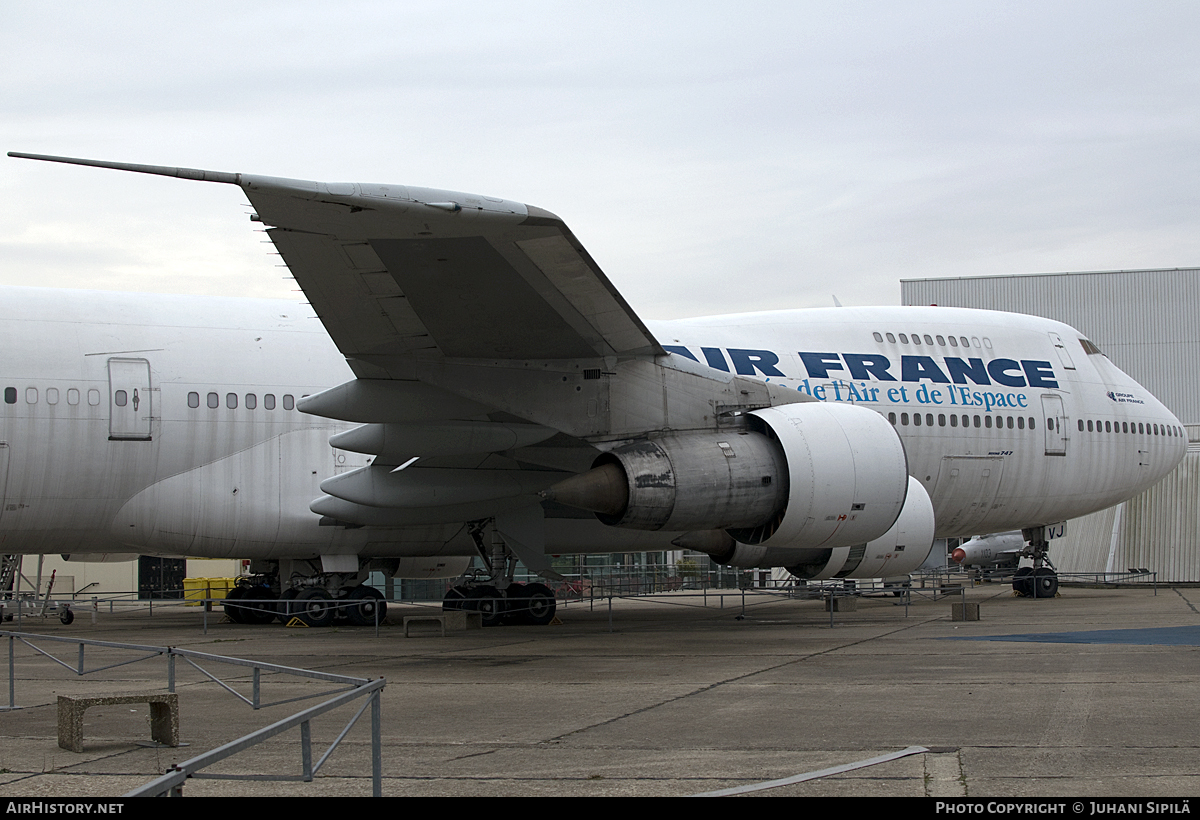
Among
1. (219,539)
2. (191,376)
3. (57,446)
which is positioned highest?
(191,376)

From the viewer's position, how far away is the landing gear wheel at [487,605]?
1736cm

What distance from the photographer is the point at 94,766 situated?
6371 millimetres

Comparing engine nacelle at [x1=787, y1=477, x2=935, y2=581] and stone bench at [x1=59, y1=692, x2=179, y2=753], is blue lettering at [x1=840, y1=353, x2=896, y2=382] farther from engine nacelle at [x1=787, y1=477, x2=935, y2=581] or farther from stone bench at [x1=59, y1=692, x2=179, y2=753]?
stone bench at [x1=59, y1=692, x2=179, y2=753]

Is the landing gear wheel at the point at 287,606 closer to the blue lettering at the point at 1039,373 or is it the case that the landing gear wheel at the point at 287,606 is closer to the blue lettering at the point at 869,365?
the blue lettering at the point at 869,365

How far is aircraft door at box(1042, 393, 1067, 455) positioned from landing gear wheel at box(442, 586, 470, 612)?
10.4 m

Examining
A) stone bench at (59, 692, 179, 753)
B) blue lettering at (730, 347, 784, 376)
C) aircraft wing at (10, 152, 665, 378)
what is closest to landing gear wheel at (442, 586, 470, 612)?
blue lettering at (730, 347, 784, 376)

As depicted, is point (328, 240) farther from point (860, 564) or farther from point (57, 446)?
point (860, 564)

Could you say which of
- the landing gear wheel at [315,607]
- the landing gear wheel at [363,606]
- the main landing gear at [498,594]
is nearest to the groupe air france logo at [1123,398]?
the main landing gear at [498,594]

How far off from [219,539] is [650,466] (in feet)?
24.3

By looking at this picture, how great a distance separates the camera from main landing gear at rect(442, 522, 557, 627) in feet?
56.2

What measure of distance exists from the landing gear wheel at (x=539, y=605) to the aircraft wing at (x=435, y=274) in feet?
19.4

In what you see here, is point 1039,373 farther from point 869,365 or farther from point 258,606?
point 258,606

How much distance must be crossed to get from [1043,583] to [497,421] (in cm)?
1433

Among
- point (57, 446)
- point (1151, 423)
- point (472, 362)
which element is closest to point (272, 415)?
point (57, 446)
